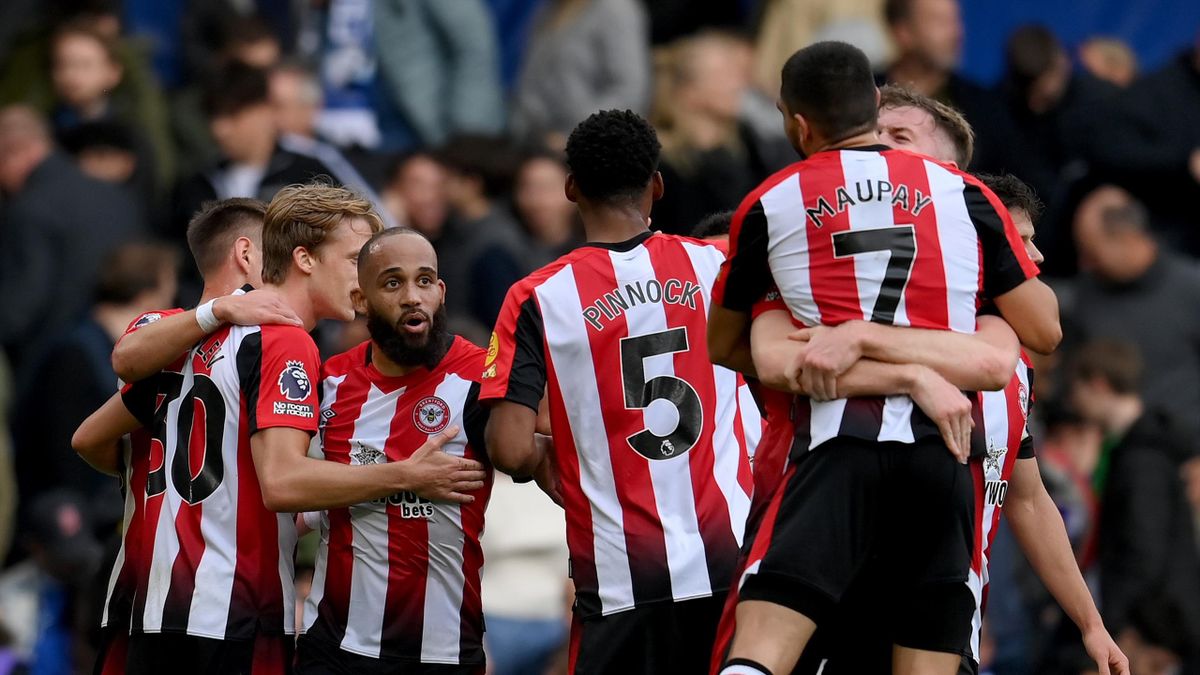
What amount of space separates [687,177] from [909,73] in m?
1.71

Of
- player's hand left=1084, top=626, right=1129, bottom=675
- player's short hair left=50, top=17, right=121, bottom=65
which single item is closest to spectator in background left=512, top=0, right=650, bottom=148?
player's short hair left=50, top=17, right=121, bottom=65

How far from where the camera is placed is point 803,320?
602 cm

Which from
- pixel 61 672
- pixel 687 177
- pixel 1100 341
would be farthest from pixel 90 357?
pixel 1100 341

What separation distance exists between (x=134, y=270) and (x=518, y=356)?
495cm

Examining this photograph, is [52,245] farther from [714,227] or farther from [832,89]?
[832,89]

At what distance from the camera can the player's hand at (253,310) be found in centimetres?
655

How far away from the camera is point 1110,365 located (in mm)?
11742

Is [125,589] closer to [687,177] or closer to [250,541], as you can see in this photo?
[250,541]

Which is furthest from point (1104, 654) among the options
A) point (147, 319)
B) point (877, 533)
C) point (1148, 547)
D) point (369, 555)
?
point (1148, 547)

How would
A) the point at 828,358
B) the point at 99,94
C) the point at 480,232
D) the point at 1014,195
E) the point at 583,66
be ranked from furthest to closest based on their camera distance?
the point at 583,66 < the point at 99,94 < the point at 480,232 < the point at 1014,195 < the point at 828,358

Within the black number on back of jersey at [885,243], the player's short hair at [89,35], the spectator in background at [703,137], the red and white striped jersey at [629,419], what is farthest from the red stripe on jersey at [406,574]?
the player's short hair at [89,35]

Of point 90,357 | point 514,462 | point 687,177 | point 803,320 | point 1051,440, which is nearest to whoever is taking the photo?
point 803,320

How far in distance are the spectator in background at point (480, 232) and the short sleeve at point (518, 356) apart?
527cm

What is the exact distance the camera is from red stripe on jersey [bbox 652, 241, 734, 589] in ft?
21.7
